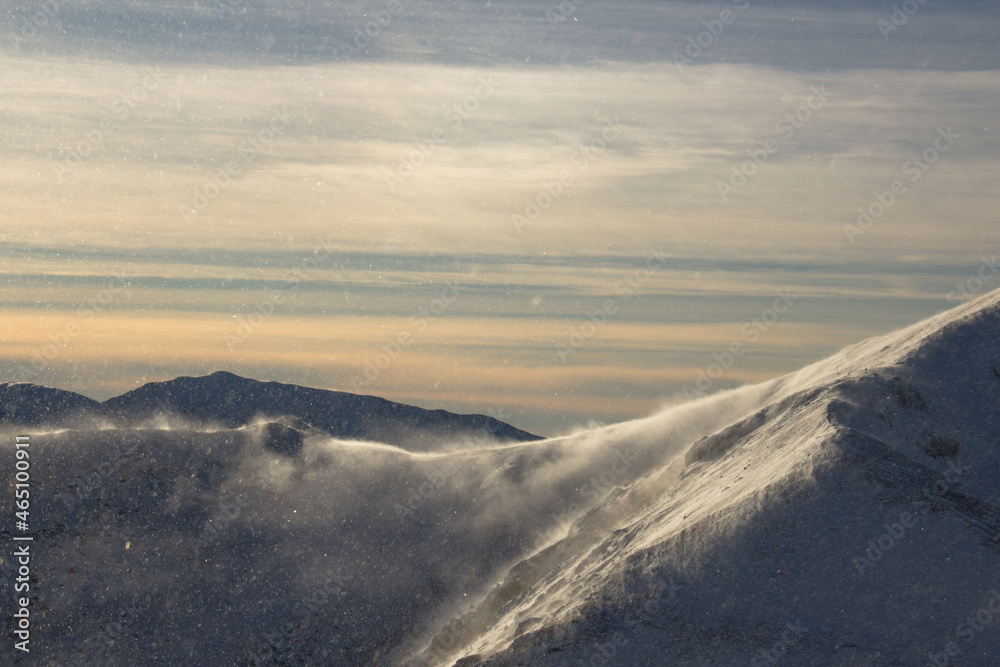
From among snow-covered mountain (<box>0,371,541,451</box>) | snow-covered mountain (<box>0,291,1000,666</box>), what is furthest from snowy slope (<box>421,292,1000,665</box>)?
snow-covered mountain (<box>0,371,541,451</box>)

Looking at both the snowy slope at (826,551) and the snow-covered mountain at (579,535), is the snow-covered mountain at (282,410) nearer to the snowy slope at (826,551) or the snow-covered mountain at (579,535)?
the snow-covered mountain at (579,535)

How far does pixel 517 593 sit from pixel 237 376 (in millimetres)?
87378

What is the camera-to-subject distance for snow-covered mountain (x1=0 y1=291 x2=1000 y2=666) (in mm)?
10102

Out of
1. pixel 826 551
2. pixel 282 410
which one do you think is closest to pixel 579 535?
pixel 826 551

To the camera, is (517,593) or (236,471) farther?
(236,471)

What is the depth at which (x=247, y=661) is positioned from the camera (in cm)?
1869

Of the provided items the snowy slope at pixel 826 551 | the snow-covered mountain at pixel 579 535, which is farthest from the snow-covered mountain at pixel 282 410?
the snowy slope at pixel 826 551

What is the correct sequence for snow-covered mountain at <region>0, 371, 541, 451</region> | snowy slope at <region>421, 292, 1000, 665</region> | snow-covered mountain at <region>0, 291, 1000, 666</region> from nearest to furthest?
snowy slope at <region>421, 292, 1000, 665</region>, snow-covered mountain at <region>0, 291, 1000, 666</region>, snow-covered mountain at <region>0, 371, 541, 451</region>

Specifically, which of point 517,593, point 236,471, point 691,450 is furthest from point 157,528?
point 691,450

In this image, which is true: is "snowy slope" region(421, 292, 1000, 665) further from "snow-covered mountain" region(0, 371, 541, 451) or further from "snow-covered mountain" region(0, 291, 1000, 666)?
"snow-covered mountain" region(0, 371, 541, 451)

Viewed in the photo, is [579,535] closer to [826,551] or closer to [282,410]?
[826,551]

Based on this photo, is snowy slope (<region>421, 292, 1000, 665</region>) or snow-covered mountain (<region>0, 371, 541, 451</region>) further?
snow-covered mountain (<region>0, 371, 541, 451</region>)

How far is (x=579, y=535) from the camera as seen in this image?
16.2 metres

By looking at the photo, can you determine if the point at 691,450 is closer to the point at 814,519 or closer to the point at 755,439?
the point at 755,439
